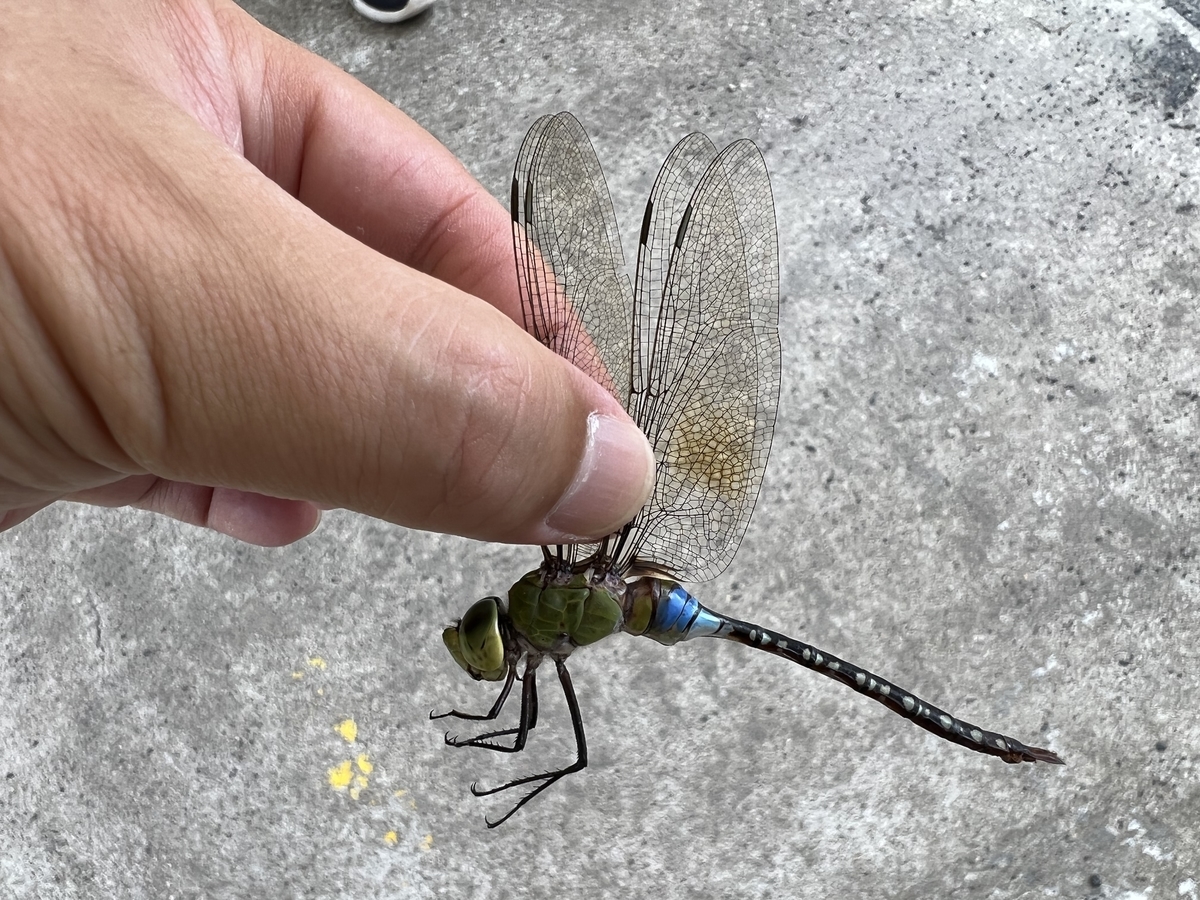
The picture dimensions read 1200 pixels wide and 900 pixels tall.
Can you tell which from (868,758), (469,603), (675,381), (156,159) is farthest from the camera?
(469,603)

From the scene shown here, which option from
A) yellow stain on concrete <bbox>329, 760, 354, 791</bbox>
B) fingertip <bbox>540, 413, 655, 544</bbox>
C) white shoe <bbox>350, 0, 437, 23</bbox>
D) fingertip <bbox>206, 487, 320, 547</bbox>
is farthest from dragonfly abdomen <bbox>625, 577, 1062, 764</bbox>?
white shoe <bbox>350, 0, 437, 23</bbox>

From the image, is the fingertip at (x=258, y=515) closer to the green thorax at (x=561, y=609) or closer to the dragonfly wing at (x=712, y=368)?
the green thorax at (x=561, y=609)

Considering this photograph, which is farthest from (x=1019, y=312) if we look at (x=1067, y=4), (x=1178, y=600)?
(x=1067, y=4)

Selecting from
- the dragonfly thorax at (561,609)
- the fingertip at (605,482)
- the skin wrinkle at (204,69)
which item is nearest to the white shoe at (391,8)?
the skin wrinkle at (204,69)

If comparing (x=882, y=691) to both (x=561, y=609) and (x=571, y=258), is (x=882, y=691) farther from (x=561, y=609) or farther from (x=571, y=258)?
(x=571, y=258)

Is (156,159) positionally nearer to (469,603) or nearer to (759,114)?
(469,603)
